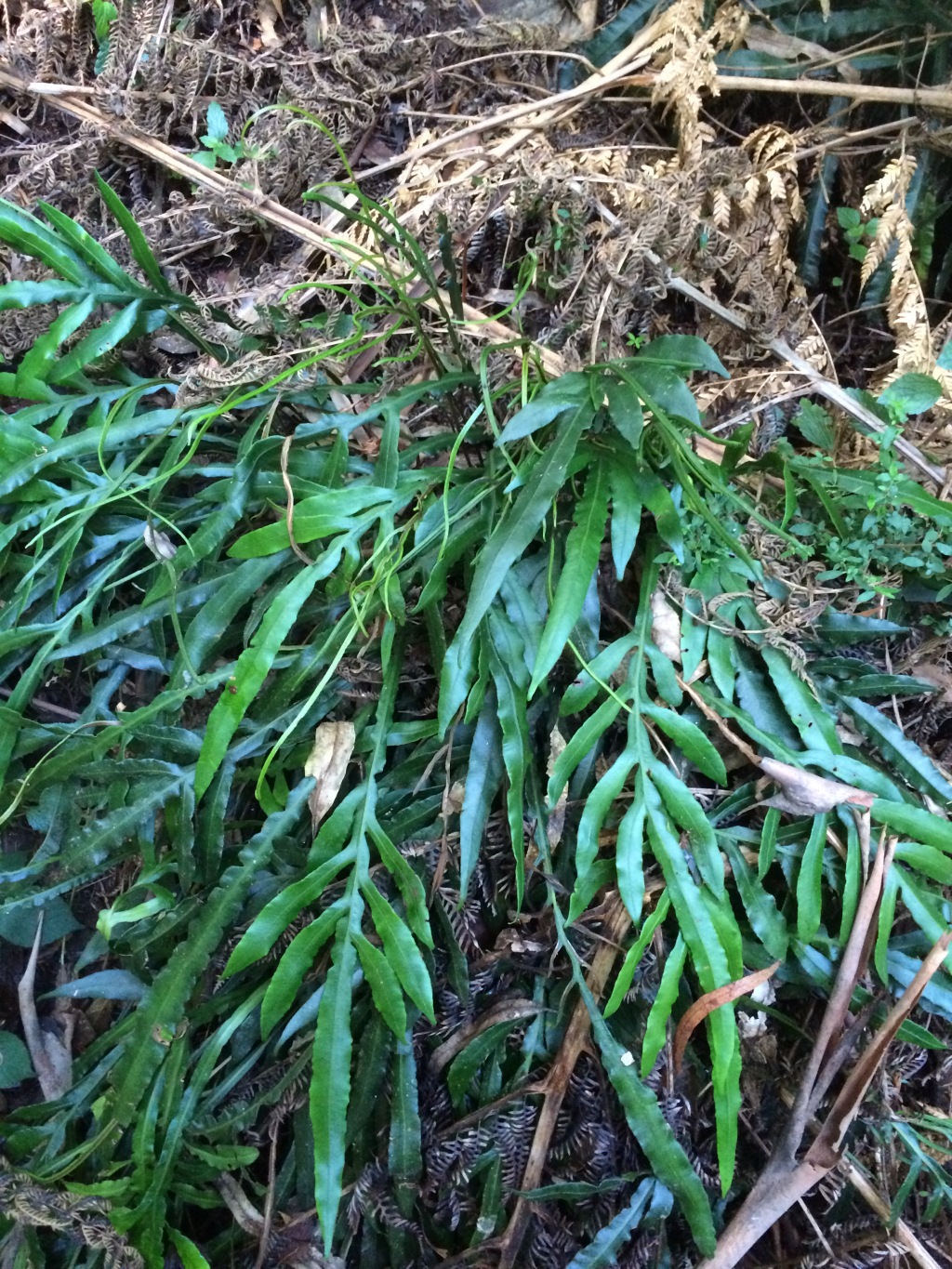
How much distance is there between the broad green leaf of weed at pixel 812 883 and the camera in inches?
32.3

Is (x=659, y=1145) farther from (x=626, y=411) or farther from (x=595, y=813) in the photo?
Result: (x=626, y=411)

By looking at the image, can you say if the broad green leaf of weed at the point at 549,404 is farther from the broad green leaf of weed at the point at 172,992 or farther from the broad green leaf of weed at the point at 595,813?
the broad green leaf of weed at the point at 172,992

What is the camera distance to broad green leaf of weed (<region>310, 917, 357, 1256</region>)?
759mm

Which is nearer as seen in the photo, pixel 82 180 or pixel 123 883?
pixel 123 883

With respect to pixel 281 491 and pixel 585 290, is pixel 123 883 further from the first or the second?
pixel 585 290

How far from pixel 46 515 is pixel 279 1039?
67 centimetres

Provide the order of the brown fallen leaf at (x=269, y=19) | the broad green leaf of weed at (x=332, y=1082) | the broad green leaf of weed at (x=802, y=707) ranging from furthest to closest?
1. the brown fallen leaf at (x=269, y=19)
2. the broad green leaf of weed at (x=802, y=707)
3. the broad green leaf of weed at (x=332, y=1082)

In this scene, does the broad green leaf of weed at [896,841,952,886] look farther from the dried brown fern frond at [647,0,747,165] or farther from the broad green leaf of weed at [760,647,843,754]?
the dried brown fern frond at [647,0,747,165]

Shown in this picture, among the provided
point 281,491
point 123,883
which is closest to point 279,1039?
point 123,883

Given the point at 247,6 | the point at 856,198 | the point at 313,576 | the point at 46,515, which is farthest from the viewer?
the point at 247,6

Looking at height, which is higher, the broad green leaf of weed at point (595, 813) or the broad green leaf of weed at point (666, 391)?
the broad green leaf of weed at point (666, 391)

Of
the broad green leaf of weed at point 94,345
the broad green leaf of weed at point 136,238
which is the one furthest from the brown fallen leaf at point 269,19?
the broad green leaf of weed at point 94,345

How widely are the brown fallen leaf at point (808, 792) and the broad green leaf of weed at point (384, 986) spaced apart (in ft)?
1.48

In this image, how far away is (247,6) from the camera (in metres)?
1.21
